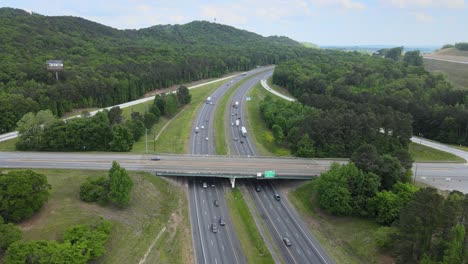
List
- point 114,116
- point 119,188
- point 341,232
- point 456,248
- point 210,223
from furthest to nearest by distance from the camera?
point 114,116 < point 210,223 < point 119,188 < point 341,232 < point 456,248

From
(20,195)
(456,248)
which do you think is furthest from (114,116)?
(456,248)

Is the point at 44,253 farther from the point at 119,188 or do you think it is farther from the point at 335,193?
the point at 335,193

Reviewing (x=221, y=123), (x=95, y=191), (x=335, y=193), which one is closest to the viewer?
(x=95, y=191)

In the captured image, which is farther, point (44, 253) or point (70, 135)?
point (70, 135)

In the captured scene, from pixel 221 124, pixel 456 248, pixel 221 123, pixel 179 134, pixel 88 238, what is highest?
pixel 221 123

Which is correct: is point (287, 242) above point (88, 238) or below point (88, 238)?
below

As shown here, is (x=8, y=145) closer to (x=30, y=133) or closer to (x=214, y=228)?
(x=30, y=133)

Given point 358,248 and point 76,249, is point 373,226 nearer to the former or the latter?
point 358,248

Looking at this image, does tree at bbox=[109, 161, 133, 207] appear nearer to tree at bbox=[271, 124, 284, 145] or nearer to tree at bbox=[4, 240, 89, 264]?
tree at bbox=[4, 240, 89, 264]
